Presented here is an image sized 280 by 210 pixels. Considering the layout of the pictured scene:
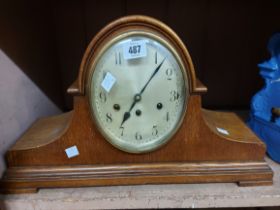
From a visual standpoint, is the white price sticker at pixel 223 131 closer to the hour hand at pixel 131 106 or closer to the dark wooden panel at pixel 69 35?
the hour hand at pixel 131 106

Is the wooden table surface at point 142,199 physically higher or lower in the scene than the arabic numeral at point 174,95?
lower

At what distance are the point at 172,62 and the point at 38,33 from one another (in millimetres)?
415

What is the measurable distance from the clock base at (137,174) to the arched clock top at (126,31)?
0.17 metres

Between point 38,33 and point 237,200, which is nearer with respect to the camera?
point 237,200

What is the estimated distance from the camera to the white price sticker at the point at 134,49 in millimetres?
514

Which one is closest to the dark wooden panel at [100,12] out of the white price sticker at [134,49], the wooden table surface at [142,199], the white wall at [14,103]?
the white wall at [14,103]

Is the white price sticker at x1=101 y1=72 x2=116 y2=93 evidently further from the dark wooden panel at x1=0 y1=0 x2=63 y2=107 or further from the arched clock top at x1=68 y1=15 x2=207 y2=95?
the dark wooden panel at x1=0 y1=0 x2=63 y2=107

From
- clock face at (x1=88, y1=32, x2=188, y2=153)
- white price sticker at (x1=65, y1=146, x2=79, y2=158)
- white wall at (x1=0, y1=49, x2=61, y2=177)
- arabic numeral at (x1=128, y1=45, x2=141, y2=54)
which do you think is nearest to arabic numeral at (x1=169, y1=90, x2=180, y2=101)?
clock face at (x1=88, y1=32, x2=188, y2=153)

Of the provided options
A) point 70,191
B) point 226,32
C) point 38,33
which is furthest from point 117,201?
point 226,32

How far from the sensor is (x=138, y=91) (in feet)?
1.78

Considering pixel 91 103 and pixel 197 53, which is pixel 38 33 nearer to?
pixel 91 103

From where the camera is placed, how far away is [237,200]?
568mm

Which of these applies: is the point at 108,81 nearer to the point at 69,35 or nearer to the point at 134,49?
the point at 134,49

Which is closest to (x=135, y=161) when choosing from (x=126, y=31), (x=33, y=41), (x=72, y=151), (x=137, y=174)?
(x=137, y=174)
